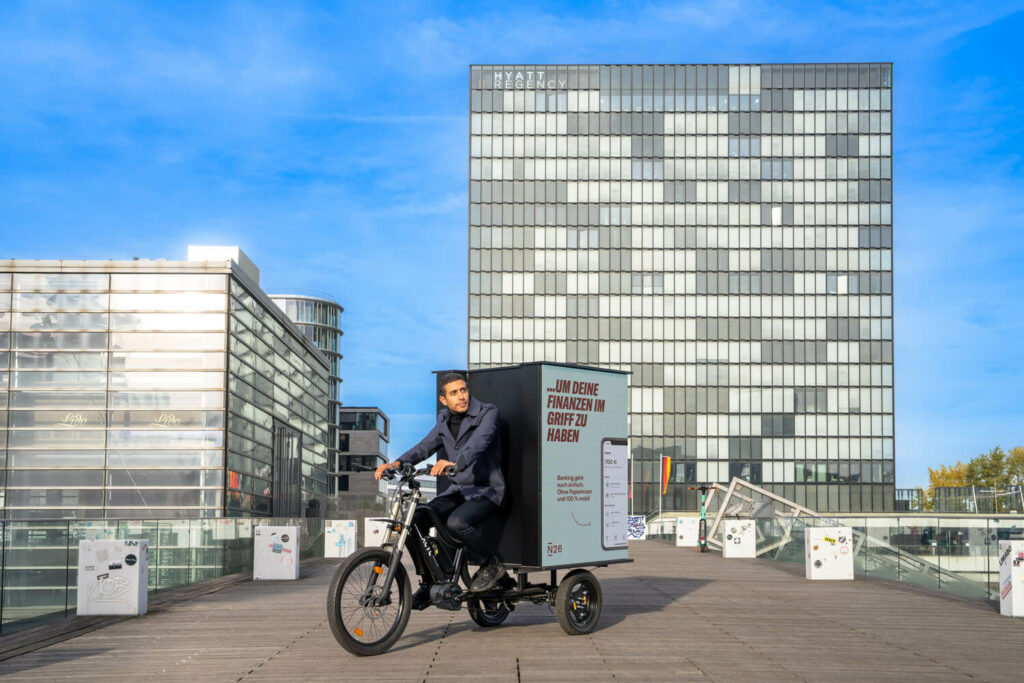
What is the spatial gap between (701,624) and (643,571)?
10.6m

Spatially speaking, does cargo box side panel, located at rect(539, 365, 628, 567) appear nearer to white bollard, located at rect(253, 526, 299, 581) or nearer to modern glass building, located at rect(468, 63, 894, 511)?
white bollard, located at rect(253, 526, 299, 581)

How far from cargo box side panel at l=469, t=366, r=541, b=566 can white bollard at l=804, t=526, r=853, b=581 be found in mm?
11113

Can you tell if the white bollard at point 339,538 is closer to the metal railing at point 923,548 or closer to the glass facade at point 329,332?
the metal railing at point 923,548

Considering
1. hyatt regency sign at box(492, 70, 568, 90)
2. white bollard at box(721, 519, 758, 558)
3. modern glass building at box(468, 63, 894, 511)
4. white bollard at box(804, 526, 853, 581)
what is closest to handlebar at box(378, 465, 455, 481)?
white bollard at box(804, 526, 853, 581)

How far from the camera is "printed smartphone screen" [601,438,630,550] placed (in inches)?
437

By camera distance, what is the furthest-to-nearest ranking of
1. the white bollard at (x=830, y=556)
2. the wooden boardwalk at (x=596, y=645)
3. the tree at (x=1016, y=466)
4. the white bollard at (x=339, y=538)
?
the tree at (x=1016, y=466), the white bollard at (x=339, y=538), the white bollard at (x=830, y=556), the wooden boardwalk at (x=596, y=645)

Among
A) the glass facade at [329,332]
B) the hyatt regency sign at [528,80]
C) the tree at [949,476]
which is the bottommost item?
the tree at [949,476]

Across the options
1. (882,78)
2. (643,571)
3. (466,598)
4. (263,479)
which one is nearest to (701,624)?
(466,598)

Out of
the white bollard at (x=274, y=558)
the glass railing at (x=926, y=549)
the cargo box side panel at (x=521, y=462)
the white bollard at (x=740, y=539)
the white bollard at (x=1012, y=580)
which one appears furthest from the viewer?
the white bollard at (x=740, y=539)

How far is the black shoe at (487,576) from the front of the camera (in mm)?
9953

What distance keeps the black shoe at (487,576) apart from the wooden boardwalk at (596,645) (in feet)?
1.57

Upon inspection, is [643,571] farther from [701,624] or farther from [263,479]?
[263,479]

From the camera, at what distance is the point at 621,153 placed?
107562mm

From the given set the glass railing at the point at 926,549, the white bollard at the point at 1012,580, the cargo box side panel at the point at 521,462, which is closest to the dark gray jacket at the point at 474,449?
the cargo box side panel at the point at 521,462
